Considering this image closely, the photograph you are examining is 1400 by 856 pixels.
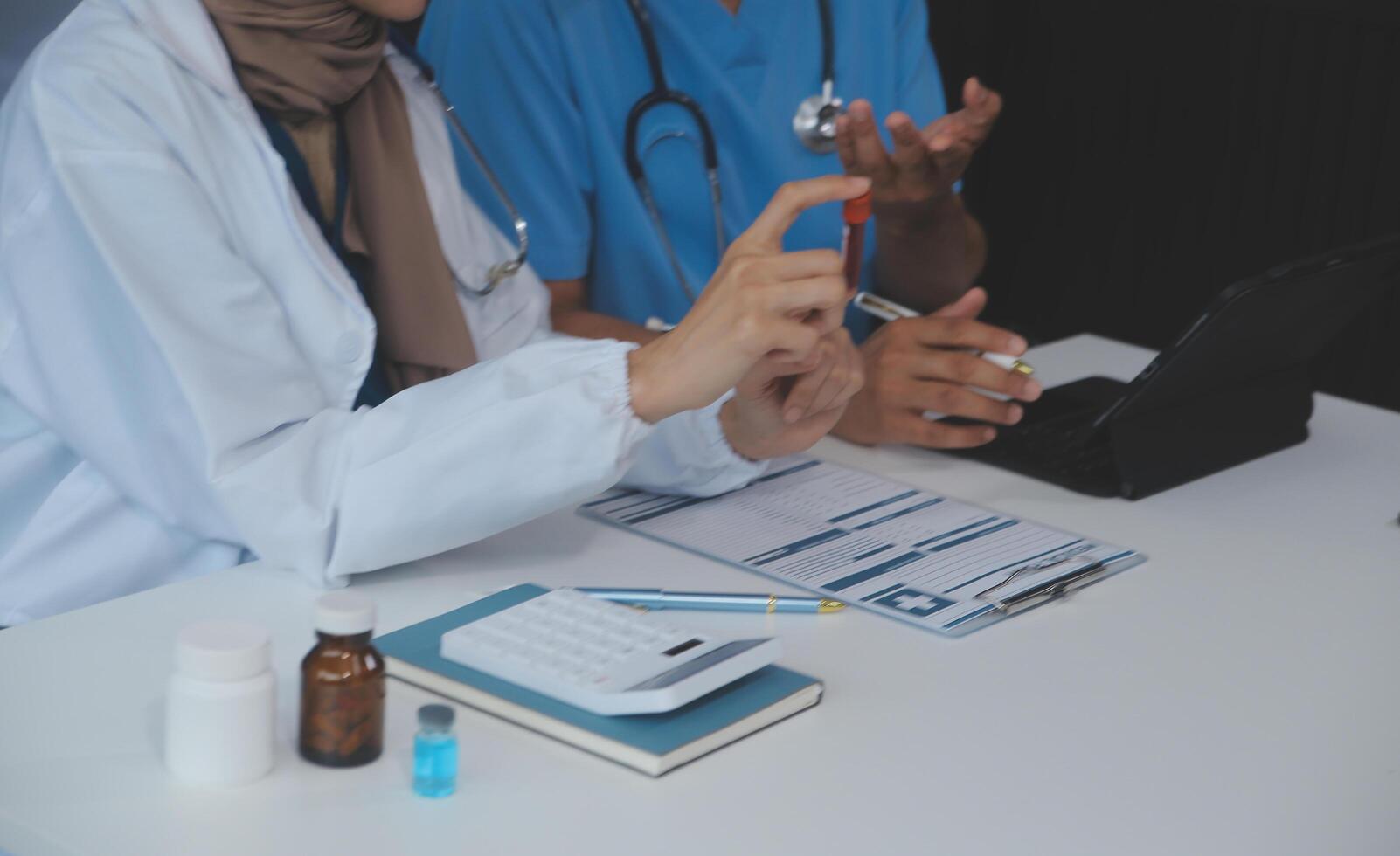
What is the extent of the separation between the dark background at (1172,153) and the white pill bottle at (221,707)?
256 cm

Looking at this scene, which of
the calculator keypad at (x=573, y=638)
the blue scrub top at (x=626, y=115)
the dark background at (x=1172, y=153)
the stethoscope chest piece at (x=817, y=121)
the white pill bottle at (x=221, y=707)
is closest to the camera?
the white pill bottle at (x=221, y=707)

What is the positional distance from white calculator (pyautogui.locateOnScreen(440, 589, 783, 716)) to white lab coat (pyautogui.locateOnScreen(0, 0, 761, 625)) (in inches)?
5.6

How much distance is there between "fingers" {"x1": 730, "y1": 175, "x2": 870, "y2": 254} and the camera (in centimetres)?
118

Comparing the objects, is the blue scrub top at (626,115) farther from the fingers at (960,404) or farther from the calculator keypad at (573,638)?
the calculator keypad at (573,638)

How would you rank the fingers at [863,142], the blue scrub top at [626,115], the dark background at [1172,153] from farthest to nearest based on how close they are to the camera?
the dark background at [1172,153] < the blue scrub top at [626,115] < the fingers at [863,142]

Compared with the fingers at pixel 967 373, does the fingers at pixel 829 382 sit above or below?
above

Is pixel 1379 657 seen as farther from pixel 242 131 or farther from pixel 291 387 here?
pixel 242 131

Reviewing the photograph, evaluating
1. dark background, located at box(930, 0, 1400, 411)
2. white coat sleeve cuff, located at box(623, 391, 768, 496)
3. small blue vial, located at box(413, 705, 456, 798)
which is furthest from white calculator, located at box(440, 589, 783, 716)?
dark background, located at box(930, 0, 1400, 411)

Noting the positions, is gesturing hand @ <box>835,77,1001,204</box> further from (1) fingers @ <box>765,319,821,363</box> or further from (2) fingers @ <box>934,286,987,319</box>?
(1) fingers @ <box>765,319,821,363</box>

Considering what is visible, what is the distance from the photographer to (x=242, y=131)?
4.14 ft

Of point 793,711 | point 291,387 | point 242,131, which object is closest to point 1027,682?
point 793,711

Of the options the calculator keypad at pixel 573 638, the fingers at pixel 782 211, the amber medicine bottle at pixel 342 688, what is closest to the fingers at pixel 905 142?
the fingers at pixel 782 211

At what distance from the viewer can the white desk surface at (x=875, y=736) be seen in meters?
0.85

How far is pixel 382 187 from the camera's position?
142 cm
